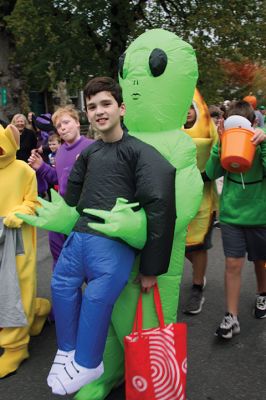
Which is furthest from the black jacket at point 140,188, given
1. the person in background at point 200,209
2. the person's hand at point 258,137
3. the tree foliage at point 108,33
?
the tree foliage at point 108,33

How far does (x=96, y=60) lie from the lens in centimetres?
995

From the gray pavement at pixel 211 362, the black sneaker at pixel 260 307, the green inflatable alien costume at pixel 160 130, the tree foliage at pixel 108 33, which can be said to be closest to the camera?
the green inflatable alien costume at pixel 160 130

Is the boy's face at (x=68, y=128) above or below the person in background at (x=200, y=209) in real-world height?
above

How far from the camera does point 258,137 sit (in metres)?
2.84

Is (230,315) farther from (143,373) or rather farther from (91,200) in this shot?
(91,200)

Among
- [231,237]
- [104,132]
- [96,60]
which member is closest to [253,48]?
[96,60]

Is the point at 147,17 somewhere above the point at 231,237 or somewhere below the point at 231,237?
above

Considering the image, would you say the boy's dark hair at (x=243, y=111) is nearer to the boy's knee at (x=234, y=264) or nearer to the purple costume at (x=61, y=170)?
the boy's knee at (x=234, y=264)

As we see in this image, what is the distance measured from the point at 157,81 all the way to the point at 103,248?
0.95 m

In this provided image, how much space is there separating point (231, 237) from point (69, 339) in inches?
59.7

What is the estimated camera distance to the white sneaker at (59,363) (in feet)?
6.82

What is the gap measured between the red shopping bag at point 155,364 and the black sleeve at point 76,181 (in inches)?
30.2

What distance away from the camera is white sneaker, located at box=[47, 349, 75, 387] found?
2.08 m

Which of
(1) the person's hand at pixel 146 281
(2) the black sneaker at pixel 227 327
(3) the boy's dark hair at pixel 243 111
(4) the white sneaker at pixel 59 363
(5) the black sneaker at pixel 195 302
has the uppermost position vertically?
(3) the boy's dark hair at pixel 243 111
